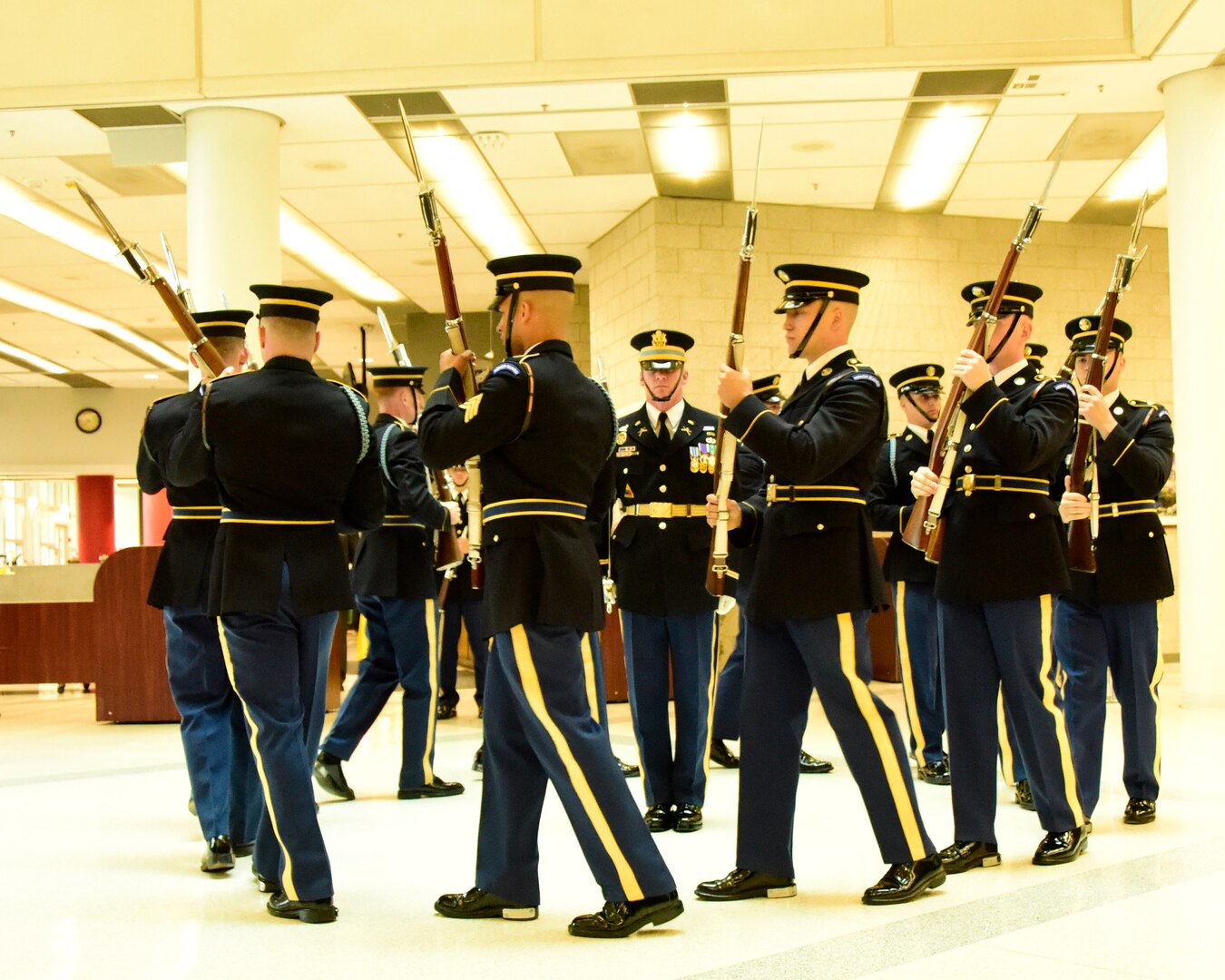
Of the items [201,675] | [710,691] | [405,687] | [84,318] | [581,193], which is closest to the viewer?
[201,675]

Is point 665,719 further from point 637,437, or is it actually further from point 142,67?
point 142,67

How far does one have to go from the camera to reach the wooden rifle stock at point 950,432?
3828 millimetres

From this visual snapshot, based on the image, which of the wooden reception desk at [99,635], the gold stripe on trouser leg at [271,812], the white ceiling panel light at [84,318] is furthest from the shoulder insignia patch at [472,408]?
the white ceiling panel light at [84,318]

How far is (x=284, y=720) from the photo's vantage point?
338 cm

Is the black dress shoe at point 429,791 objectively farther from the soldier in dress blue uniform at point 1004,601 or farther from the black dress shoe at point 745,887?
the soldier in dress blue uniform at point 1004,601

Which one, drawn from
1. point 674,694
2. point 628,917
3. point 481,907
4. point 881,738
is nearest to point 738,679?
point 674,694

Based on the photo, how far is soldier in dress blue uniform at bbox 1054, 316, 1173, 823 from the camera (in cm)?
447

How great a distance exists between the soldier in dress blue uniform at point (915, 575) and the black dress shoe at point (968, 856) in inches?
62.0

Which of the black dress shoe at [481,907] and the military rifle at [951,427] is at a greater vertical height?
the military rifle at [951,427]

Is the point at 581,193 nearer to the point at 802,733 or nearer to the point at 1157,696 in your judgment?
the point at 1157,696

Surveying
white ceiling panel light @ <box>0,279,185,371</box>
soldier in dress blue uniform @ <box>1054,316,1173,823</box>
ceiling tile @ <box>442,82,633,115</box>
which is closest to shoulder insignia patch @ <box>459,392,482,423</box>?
soldier in dress blue uniform @ <box>1054,316,1173,823</box>

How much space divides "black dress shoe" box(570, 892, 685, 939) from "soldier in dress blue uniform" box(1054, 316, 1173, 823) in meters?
1.84

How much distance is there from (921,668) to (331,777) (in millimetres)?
2319

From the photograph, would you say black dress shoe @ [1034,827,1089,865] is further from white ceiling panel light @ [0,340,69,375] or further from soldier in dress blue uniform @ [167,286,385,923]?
white ceiling panel light @ [0,340,69,375]
